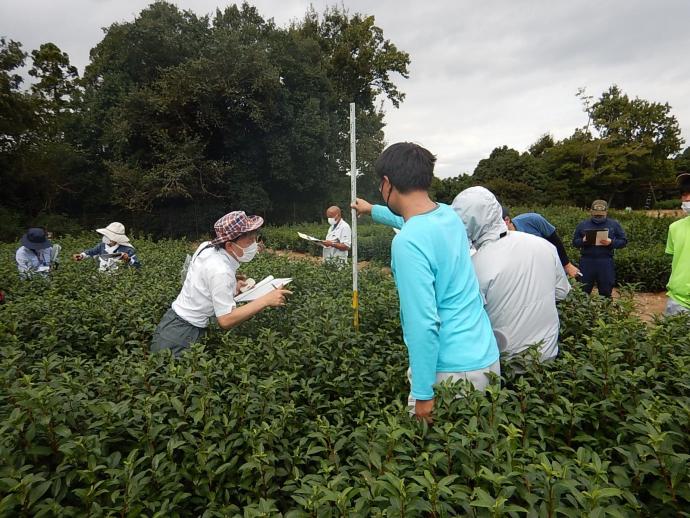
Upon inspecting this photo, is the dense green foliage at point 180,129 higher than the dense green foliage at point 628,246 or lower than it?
higher

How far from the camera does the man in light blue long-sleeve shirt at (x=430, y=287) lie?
176 cm

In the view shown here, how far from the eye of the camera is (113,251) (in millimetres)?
6777

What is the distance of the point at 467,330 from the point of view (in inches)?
75.1

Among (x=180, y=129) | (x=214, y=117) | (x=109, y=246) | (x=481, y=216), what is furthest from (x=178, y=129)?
(x=481, y=216)

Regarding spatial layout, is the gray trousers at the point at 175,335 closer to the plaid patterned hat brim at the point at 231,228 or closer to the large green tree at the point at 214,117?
the plaid patterned hat brim at the point at 231,228

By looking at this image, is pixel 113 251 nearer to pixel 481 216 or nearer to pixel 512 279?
pixel 481 216

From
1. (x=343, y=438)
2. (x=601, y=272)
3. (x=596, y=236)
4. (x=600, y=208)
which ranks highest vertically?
(x=600, y=208)

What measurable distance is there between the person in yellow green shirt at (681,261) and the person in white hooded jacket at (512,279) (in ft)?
5.99

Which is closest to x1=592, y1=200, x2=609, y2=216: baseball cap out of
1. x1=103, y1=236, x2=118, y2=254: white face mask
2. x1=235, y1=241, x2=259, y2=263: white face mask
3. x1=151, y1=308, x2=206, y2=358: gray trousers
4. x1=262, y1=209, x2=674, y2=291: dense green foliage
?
x1=262, y1=209, x2=674, y2=291: dense green foliage

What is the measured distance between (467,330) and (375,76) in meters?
31.2

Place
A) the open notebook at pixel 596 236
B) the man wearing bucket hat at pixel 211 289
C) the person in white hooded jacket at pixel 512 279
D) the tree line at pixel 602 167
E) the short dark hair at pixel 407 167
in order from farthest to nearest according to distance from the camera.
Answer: the tree line at pixel 602 167
the open notebook at pixel 596 236
the man wearing bucket hat at pixel 211 289
the person in white hooded jacket at pixel 512 279
the short dark hair at pixel 407 167

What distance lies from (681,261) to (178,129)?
813 inches

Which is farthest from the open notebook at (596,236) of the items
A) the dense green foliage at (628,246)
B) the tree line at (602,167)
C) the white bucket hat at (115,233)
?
the tree line at (602,167)

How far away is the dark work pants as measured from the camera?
6023 mm
